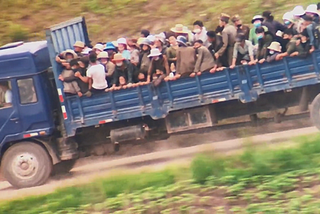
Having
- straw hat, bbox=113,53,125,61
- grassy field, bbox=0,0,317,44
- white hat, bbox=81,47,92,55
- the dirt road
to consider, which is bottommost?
the dirt road

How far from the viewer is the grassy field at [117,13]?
1539cm

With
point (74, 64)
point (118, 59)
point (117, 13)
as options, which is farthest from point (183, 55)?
point (117, 13)

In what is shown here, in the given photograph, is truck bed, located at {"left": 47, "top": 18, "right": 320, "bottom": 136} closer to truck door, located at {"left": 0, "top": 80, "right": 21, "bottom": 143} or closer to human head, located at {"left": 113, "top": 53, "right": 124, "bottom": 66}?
human head, located at {"left": 113, "top": 53, "right": 124, "bottom": 66}

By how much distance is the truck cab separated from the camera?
10.7 meters

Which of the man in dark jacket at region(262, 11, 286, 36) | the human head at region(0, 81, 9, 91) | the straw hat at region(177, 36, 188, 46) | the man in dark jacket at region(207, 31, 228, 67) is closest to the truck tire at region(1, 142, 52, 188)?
the human head at region(0, 81, 9, 91)

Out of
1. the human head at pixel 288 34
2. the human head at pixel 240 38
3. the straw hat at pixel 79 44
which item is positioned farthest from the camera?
the straw hat at pixel 79 44

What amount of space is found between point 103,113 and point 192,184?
3562mm

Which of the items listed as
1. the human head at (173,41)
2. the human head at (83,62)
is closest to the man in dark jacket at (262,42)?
the human head at (173,41)

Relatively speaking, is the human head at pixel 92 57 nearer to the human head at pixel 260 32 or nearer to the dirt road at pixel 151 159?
the dirt road at pixel 151 159

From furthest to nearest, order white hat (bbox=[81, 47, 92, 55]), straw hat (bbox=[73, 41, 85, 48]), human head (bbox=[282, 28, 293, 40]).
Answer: straw hat (bbox=[73, 41, 85, 48]) < white hat (bbox=[81, 47, 92, 55]) < human head (bbox=[282, 28, 293, 40])

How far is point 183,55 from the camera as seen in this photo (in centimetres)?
1059

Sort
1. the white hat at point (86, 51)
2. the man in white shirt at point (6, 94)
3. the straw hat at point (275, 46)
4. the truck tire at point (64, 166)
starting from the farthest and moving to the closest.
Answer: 1. the truck tire at point (64, 166)
2. the white hat at point (86, 51)
3. the man in white shirt at point (6, 94)
4. the straw hat at point (275, 46)

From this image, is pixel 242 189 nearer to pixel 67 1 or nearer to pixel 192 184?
pixel 192 184

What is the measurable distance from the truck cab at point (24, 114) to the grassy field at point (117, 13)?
211 inches
